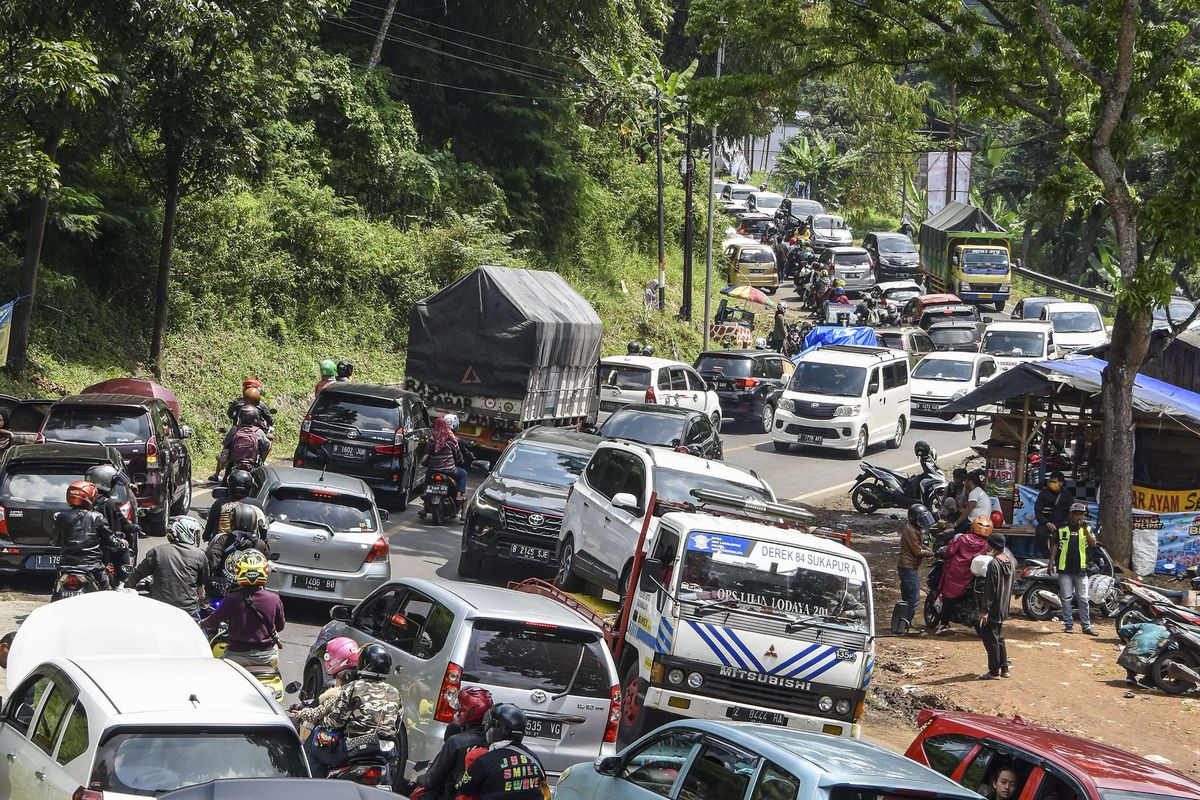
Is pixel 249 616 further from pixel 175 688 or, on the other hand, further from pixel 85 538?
pixel 175 688

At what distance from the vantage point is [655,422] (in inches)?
836

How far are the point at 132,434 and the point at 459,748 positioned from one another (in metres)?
10.4

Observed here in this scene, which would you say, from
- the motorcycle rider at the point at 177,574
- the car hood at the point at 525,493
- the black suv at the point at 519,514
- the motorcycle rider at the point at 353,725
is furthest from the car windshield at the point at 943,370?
the motorcycle rider at the point at 353,725

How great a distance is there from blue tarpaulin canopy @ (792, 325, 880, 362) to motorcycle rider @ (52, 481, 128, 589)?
27622 mm

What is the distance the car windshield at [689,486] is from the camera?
1442 centimetres

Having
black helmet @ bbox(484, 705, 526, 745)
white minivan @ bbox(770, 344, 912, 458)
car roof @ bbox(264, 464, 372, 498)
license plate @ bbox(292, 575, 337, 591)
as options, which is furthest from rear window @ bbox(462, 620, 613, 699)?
white minivan @ bbox(770, 344, 912, 458)

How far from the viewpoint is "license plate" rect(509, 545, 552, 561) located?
16.4 m

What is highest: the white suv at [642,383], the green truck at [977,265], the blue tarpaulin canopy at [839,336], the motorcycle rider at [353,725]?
the green truck at [977,265]

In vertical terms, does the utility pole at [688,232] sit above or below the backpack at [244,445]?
above

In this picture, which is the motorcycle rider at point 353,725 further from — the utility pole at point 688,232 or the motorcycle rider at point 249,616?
the utility pole at point 688,232

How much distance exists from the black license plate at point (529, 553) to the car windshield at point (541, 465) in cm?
101

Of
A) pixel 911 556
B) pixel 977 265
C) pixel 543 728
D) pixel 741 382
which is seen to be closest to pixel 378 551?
pixel 543 728

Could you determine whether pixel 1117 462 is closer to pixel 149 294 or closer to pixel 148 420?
pixel 148 420

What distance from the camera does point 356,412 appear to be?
19.6 m
